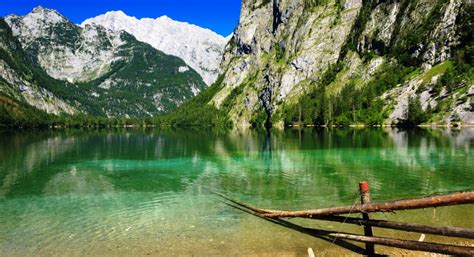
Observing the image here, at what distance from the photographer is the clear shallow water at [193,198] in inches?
878

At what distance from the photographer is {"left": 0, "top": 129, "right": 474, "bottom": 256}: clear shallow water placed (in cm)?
2230

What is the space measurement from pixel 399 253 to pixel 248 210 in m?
12.3

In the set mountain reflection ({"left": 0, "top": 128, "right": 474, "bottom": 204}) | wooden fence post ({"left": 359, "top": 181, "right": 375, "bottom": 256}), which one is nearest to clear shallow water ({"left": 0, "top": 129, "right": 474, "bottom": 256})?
mountain reflection ({"left": 0, "top": 128, "right": 474, "bottom": 204})

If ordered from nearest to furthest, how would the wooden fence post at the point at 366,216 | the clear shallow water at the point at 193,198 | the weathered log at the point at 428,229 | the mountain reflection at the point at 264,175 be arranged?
the weathered log at the point at 428,229 < the wooden fence post at the point at 366,216 < the clear shallow water at the point at 193,198 < the mountain reflection at the point at 264,175

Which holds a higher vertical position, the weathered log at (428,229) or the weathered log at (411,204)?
the weathered log at (411,204)

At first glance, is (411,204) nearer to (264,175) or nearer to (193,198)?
(193,198)

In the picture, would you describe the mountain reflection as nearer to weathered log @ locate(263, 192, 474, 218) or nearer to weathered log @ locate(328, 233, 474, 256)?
weathered log @ locate(263, 192, 474, 218)

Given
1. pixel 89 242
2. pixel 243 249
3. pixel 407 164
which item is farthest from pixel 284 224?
pixel 407 164

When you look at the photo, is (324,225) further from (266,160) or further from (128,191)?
(266,160)

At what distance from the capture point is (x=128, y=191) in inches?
1533

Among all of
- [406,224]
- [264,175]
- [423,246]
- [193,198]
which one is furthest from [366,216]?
[264,175]

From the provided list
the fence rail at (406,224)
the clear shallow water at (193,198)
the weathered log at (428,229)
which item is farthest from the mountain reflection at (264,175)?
the weathered log at (428,229)

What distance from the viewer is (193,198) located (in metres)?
35.1

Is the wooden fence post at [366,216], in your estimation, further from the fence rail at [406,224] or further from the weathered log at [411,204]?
the weathered log at [411,204]
